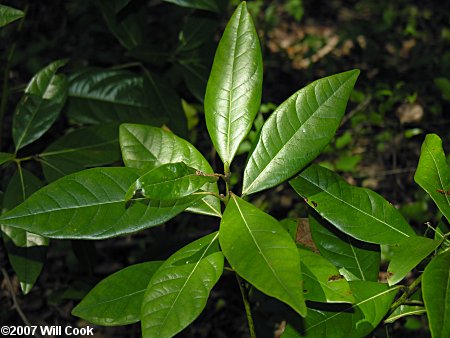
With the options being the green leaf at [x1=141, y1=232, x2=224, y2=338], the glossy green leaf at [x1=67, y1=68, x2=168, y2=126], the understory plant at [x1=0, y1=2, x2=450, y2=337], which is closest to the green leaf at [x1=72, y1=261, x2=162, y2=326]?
the understory plant at [x1=0, y1=2, x2=450, y2=337]

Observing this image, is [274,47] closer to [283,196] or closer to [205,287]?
[283,196]

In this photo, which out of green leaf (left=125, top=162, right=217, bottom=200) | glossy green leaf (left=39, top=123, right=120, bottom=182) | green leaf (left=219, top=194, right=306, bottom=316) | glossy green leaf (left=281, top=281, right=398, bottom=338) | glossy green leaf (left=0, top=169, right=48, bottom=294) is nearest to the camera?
green leaf (left=219, top=194, right=306, bottom=316)

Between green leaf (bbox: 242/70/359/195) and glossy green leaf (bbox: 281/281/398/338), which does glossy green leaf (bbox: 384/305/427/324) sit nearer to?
Answer: glossy green leaf (bbox: 281/281/398/338)

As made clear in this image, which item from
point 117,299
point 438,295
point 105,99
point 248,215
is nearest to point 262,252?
point 248,215

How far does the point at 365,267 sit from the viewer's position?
1.43 m

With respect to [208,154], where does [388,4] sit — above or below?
above

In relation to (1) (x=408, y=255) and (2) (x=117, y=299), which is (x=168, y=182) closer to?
(2) (x=117, y=299)

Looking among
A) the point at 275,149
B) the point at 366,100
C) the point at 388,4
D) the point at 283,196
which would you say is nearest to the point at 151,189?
the point at 275,149

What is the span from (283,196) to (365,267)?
1654 mm

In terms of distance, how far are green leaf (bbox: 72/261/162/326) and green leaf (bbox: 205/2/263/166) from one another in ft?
1.20

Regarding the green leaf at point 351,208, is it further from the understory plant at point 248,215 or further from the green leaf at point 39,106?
the green leaf at point 39,106

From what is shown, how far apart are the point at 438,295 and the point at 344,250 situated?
0.39 meters

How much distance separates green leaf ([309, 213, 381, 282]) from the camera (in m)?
1.43

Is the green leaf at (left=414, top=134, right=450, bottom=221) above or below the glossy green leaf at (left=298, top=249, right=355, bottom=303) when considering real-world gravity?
above
